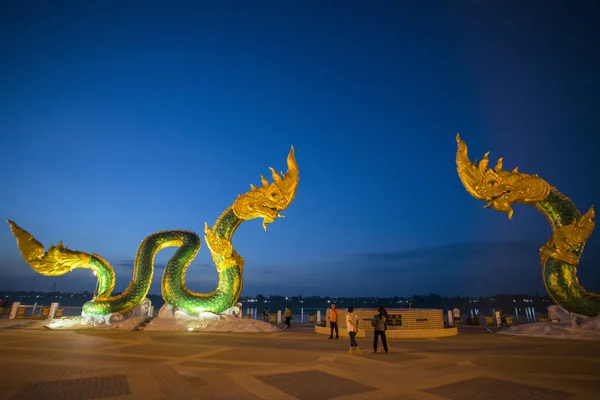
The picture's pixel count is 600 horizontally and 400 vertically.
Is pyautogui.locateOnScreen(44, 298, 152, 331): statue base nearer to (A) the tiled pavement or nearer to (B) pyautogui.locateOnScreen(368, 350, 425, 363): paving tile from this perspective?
(A) the tiled pavement

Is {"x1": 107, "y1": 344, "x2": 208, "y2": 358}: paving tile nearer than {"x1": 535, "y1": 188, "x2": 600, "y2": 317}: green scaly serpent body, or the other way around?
{"x1": 107, "y1": 344, "x2": 208, "y2": 358}: paving tile

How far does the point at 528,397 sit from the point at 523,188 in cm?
1132

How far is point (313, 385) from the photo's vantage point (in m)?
4.83

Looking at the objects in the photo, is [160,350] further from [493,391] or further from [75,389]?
[493,391]

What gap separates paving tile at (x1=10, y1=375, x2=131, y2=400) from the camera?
4090 mm

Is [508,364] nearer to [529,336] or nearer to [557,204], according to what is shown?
[529,336]

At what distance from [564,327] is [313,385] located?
12.1m

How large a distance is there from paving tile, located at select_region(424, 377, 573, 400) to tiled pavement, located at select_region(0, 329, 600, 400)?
0.01 m

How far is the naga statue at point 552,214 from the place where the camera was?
479 inches

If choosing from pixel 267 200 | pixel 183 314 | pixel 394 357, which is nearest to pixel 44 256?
pixel 183 314

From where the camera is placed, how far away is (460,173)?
1436 cm

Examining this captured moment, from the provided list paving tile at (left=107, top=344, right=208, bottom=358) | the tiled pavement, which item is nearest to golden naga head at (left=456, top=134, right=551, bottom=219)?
the tiled pavement

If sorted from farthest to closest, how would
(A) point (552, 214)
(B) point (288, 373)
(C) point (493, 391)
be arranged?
(A) point (552, 214) < (B) point (288, 373) < (C) point (493, 391)

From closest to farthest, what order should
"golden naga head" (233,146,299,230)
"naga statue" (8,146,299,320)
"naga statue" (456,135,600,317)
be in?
"naga statue" (456,135,600,317) < "naga statue" (8,146,299,320) < "golden naga head" (233,146,299,230)
